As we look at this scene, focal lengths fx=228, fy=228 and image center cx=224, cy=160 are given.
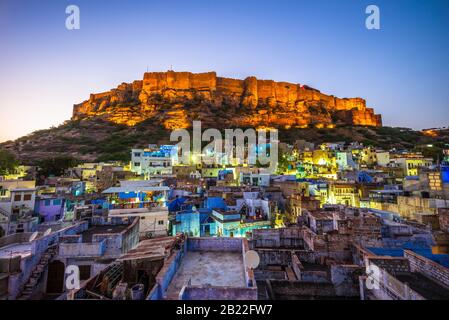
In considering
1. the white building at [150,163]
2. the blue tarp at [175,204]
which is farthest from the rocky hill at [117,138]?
the blue tarp at [175,204]

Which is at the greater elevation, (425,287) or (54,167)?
(54,167)

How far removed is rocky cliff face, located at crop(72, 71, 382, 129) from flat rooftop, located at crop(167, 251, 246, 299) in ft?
218

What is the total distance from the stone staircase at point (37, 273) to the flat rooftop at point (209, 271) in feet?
19.1

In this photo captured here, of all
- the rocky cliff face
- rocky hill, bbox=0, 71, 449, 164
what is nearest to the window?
rocky hill, bbox=0, 71, 449, 164

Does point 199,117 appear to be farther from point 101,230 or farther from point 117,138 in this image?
point 101,230

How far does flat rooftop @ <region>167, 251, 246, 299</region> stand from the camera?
5.17 m

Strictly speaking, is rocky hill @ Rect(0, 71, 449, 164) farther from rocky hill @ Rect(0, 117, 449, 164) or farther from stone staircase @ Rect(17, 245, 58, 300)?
stone staircase @ Rect(17, 245, 58, 300)

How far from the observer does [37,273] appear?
8.29 m

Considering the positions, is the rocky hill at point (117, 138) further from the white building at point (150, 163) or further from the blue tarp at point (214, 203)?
the blue tarp at point (214, 203)

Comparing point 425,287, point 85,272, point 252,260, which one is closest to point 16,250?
point 85,272

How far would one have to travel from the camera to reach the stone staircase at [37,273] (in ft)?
25.8

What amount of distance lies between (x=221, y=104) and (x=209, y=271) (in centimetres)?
8292

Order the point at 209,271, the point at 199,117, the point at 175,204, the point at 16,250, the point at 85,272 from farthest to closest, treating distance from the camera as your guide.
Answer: the point at 199,117, the point at 175,204, the point at 16,250, the point at 85,272, the point at 209,271
